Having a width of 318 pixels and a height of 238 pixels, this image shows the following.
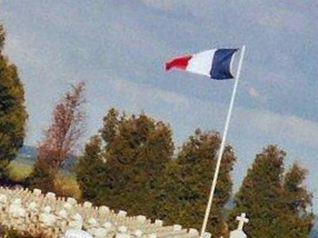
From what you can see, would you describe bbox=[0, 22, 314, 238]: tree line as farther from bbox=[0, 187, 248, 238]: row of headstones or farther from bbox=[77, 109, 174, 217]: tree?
bbox=[0, 187, 248, 238]: row of headstones

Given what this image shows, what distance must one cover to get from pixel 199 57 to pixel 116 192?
25.1m

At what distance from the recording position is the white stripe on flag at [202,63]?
29.0 meters

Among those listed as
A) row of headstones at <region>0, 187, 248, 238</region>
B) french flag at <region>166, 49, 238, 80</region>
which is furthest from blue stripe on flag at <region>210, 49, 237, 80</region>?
row of headstones at <region>0, 187, 248, 238</region>

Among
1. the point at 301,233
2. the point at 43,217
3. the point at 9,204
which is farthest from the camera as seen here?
the point at 301,233

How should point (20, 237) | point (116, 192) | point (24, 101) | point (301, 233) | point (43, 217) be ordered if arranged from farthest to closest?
point (24, 101) → point (116, 192) → point (301, 233) → point (43, 217) → point (20, 237)

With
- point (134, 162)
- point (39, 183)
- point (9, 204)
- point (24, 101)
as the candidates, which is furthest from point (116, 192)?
point (9, 204)

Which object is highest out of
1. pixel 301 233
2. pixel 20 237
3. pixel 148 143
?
pixel 148 143

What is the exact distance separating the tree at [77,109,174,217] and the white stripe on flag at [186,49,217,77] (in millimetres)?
23597

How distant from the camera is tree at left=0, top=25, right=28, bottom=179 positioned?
181ft

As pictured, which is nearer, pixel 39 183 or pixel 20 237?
pixel 20 237

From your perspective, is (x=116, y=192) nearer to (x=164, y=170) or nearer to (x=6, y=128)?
(x=164, y=170)

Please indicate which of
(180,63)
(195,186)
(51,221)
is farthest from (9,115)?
(180,63)

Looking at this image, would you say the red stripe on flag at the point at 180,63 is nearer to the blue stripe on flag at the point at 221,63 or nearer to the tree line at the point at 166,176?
the blue stripe on flag at the point at 221,63

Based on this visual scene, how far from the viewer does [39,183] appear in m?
55.6
